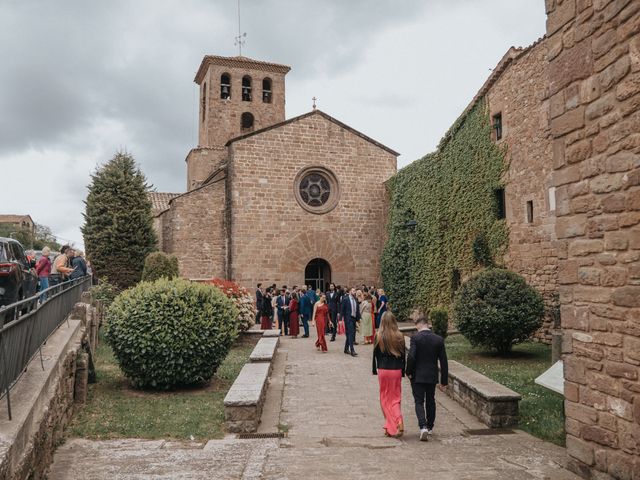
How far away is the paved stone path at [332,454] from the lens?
16.8ft

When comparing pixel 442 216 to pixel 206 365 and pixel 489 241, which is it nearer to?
pixel 489 241

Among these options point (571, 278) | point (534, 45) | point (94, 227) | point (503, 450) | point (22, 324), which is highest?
point (534, 45)

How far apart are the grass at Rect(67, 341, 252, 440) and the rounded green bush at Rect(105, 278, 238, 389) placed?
34cm

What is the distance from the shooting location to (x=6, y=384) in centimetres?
422

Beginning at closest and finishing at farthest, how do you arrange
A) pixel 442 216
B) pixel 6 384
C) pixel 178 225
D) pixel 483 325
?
pixel 6 384
pixel 483 325
pixel 442 216
pixel 178 225

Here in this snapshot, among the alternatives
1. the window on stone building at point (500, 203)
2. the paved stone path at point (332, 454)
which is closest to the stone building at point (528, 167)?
the window on stone building at point (500, 203)

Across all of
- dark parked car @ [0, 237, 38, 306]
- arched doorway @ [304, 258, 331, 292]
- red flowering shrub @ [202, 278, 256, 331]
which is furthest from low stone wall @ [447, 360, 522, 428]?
arched doorway @ [304, 258, 331, 292]

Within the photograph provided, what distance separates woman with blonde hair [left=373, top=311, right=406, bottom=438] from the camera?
6.72 metres

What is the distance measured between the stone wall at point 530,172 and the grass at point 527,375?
78.7 inches

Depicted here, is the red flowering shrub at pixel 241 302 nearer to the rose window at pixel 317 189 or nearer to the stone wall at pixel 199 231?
the stone wall at pixel 199 231

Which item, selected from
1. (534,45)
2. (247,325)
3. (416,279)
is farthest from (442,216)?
(247,325)

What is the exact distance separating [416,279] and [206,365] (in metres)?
13.5

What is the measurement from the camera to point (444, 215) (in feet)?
63.4

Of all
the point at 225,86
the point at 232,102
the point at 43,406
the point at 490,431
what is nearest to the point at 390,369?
the point at 490,431
